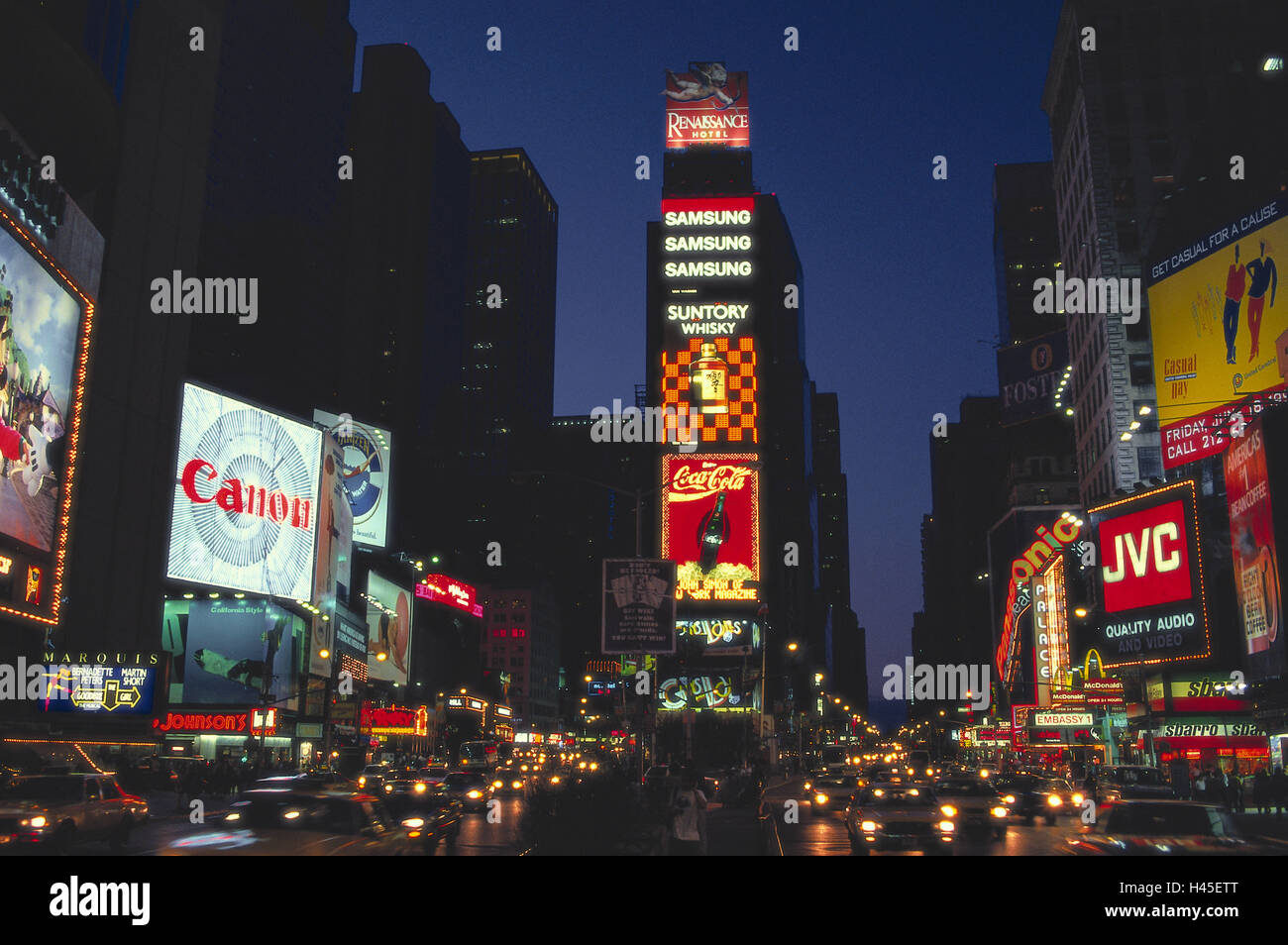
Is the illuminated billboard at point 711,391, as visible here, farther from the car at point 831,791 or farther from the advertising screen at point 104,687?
the advertising screen at point 104,687

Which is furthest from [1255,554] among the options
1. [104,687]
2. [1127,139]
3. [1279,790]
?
[1127,139]

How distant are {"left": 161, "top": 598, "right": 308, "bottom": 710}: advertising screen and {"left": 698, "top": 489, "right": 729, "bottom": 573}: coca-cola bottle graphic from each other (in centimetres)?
3100

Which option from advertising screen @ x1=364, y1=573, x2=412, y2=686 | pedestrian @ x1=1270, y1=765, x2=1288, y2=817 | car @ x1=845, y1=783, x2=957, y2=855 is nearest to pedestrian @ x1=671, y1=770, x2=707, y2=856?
car @ x1=845, y1=783, x2=957, y2=855

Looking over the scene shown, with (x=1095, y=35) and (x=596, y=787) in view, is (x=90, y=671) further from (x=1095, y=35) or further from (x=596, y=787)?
(x=1095, y=35)

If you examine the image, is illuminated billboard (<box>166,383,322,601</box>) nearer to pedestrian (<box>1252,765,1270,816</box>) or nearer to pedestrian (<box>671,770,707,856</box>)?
pedestrian (<box>671,770,707,856</box>)

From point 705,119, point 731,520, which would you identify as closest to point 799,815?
point 731,520

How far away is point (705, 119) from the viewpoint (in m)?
102

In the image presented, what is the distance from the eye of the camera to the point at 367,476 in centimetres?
9300

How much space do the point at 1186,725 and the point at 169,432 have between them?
54320mm

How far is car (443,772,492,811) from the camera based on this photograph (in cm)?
3697

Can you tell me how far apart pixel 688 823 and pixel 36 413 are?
88.6ft

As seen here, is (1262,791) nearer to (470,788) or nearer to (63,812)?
(470,788)

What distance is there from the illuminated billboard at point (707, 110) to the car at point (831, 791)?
71434mm
